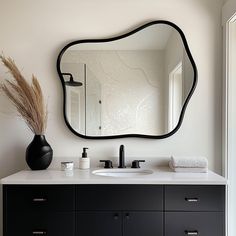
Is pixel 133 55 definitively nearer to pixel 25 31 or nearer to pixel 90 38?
pixel 90 38

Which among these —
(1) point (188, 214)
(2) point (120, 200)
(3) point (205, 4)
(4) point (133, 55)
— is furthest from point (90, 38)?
(1) point (188, 214)

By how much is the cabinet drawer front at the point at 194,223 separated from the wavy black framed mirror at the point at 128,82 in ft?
2.22

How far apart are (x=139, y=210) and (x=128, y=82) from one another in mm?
981

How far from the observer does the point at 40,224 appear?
1.61 m

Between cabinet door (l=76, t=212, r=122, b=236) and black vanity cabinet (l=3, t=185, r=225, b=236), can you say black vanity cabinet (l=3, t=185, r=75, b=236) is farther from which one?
cabinet door (l=76, t=212, r=122, b=236)

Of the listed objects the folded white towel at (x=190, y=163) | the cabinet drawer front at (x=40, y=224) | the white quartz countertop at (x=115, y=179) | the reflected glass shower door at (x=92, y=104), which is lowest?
the cabinet drawer front at (x=40, y=224)

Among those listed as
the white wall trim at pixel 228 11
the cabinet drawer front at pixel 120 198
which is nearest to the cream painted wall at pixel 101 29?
the white wall trim at pixel 228 11

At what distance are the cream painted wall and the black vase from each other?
0.54ft

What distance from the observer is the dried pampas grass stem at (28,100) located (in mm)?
1916

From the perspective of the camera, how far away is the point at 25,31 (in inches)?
82.5

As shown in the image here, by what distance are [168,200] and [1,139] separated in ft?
4.45

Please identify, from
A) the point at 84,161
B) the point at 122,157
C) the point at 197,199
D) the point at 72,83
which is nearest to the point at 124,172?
the point at 122,157

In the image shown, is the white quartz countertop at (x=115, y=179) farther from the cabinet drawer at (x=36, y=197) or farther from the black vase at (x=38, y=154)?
the black vase at (x=38, y=154)

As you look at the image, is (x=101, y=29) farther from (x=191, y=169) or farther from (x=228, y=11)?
Answer: (x=191, y=169)
